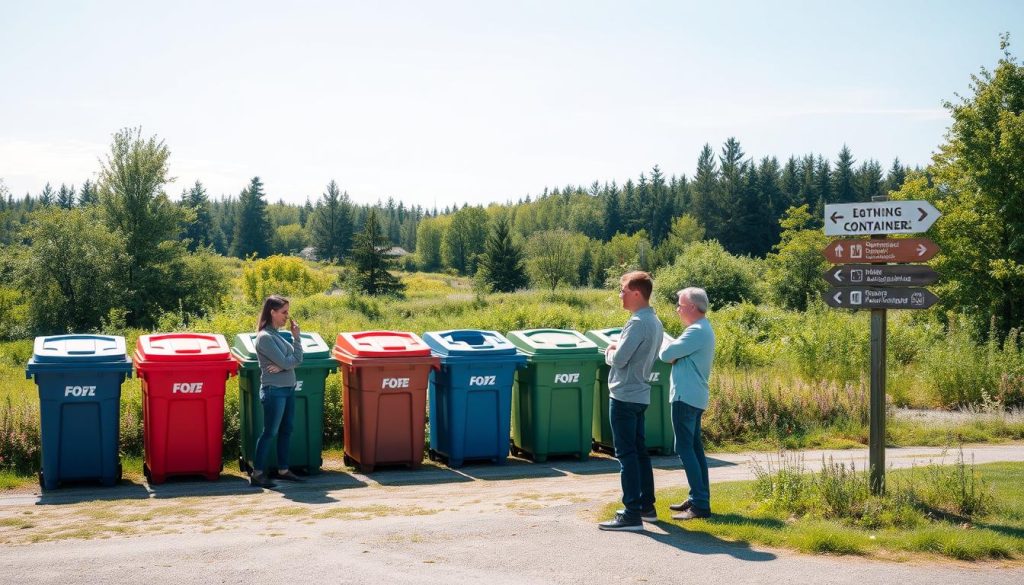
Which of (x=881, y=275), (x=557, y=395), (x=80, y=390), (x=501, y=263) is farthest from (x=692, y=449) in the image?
(x=501, y=263)

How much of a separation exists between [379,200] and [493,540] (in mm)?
177959

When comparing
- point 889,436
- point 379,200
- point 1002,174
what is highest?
point 379,200

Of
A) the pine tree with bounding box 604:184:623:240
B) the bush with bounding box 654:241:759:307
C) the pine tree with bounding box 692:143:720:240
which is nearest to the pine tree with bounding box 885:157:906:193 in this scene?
the pine tree with bounding box 692:143:720:240

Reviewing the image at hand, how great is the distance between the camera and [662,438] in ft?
31.9

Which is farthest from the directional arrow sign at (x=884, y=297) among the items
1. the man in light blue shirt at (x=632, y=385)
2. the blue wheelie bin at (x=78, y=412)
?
the blue wheelie bin at (x=78, y=412)

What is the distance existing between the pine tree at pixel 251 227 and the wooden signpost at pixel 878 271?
102 metres

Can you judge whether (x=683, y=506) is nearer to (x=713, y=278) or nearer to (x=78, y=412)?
(x=78, y=412)

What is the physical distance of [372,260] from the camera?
202ft

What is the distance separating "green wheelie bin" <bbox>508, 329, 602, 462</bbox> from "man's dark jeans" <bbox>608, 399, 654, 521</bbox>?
299 cm

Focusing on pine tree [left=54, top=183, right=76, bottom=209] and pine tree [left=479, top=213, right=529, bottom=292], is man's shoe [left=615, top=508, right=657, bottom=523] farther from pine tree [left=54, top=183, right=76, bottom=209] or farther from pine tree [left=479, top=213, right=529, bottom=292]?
pine tree [left=54, top=183, right=76, bottom=209]

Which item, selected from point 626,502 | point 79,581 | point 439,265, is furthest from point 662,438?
point 439,265

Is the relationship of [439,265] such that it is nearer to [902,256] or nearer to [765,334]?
[765,334]

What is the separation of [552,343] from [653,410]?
132 centimetres

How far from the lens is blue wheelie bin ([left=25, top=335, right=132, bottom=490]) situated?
25.3 ft
